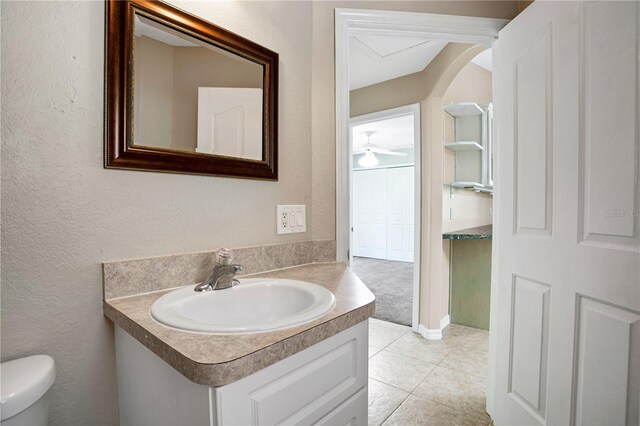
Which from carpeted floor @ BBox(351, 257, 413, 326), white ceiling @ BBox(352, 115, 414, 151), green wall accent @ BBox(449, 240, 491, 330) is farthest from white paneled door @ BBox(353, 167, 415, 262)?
green wall accent @ BBox(449, 240, 491, 330)

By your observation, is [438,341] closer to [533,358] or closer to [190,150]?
[533,358]

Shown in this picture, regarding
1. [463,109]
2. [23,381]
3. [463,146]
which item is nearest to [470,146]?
[463,146]

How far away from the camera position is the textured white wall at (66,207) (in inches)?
29.6

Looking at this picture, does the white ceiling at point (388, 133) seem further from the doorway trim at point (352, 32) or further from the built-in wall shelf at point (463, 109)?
the doorway trim at point (352, 32)

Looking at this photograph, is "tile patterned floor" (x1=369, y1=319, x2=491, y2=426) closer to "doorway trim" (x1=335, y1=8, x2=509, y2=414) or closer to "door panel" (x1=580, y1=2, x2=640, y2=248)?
"doorway trim" (x1=335, y1=8, x2=509, y2=414)

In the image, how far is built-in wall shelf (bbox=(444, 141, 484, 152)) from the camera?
254 centimetres

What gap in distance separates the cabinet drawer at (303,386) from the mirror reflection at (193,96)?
2.56 ft

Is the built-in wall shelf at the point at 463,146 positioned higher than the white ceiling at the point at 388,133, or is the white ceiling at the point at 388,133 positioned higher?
the white ceiling at the point at 388,133

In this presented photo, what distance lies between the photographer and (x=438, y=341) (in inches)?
99.7

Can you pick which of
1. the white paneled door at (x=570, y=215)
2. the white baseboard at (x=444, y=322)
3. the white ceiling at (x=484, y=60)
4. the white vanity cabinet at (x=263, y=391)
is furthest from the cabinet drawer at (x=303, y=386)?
the white ceiling at (x=484, y=60)

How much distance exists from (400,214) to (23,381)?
6.41m

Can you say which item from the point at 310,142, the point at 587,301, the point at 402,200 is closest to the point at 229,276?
the point at 310,142

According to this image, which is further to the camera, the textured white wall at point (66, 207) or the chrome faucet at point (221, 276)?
the chrome faucet at point (221, 276)

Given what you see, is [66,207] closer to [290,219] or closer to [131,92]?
[131,92]
